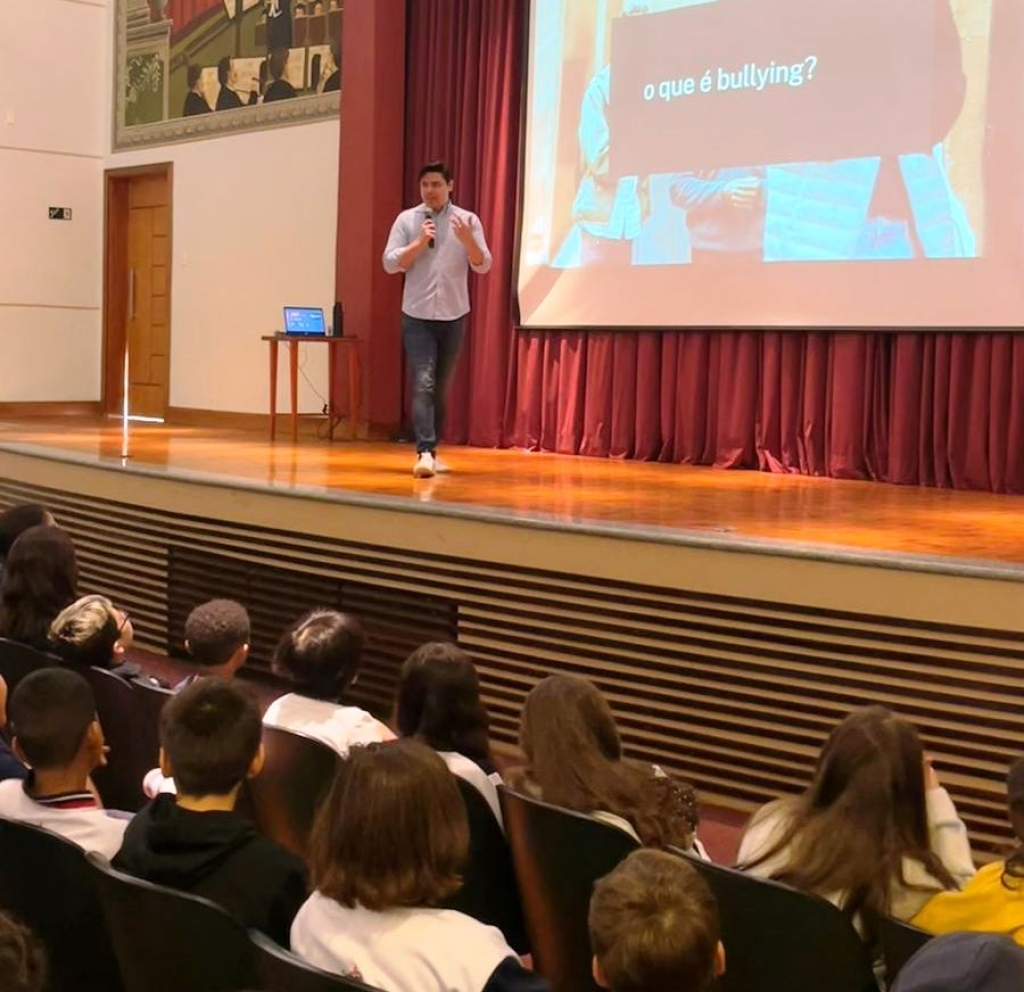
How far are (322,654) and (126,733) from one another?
1.41 ft

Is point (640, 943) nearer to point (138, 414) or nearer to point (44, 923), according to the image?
point (44, 923)

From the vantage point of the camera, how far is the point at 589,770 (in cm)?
221

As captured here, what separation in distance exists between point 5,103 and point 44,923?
29.2 feet

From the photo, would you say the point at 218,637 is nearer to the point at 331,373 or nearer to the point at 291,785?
the point at 291,785

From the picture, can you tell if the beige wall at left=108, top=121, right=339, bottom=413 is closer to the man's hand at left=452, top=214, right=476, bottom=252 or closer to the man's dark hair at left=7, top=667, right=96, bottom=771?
the man's hand at left=452, top=214, right=476, bottom=252

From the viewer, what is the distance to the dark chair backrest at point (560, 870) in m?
1.96

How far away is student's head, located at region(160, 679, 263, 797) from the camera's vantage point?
197cm

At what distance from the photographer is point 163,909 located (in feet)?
5.15

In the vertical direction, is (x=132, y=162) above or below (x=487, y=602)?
above

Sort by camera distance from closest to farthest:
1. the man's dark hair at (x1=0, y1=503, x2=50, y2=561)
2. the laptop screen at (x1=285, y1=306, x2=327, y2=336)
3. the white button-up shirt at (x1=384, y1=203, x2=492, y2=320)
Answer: the man's dark hair at (x1=0, y1=503, x2=50, y2=561)
the white button-up shirt at (x1=384, y1=203, x2=492, y2=320)
the laptop screen at (x1=285, y1=306, x2=327, y2=336)

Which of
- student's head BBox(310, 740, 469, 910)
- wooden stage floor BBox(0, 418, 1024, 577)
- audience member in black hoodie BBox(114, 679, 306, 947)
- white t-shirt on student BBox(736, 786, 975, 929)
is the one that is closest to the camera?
student's head BBox(310, 740, 469, 910)

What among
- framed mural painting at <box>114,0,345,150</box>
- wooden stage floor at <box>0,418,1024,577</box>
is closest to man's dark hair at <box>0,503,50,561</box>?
wooden stage floor at <box>0,418,1024,577</box>

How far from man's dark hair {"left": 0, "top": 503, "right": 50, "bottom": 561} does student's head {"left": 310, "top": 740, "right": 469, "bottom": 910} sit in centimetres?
261

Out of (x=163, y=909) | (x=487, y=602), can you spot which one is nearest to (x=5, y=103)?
(x=487, y=602)
